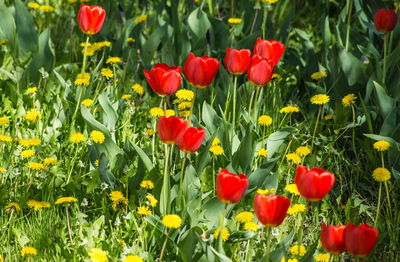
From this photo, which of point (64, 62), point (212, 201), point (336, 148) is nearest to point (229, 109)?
point (336, 148)

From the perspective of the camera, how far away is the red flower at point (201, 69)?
5.74ft

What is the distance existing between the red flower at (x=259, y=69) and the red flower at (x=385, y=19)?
0.71 m

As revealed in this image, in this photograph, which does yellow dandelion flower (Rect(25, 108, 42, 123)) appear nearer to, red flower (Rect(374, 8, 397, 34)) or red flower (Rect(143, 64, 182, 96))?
red flower (Rect(143, 64, 182, 96))

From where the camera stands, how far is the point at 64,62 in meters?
3.30

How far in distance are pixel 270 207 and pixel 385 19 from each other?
128 centimetres

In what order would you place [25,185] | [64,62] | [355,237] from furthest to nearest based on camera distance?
[64,62]
[25,185]
[355,237]

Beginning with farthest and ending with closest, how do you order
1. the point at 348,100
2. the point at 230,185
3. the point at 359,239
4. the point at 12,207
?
the point at 348,100 < the point at 12,207 < the point at 230,185 < the point at 359,239

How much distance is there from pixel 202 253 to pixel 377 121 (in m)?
1.23

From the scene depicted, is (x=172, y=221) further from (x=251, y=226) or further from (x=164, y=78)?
(x=164, y=78)

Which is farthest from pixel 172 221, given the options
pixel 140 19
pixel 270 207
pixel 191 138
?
pixel 140 19

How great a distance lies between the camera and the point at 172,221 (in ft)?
5.66

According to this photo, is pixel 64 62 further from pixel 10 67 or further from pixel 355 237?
pixel 355 237

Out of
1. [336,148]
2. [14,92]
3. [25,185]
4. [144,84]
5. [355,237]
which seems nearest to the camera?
[355,237]

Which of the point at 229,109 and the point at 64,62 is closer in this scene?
the point at 229,109
